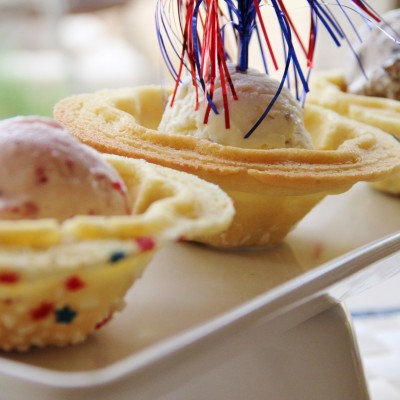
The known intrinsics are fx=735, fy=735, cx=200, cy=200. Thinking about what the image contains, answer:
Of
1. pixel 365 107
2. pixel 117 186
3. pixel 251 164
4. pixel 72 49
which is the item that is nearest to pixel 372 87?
pixel 365 107

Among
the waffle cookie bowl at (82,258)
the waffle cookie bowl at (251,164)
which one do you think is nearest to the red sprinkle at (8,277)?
the waffle cookie bowl at (82,258)

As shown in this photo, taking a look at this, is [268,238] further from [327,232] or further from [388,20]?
[388,20]

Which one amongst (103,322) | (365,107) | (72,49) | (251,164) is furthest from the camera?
(72,49)

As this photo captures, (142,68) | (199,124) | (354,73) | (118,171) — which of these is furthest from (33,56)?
(118,171)

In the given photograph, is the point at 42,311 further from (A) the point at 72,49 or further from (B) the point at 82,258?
(A) the point at 72,49

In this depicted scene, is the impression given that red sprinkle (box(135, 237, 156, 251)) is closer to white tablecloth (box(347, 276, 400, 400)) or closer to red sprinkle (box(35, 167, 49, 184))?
red sprinkle (box(35, 167, 49, 184))

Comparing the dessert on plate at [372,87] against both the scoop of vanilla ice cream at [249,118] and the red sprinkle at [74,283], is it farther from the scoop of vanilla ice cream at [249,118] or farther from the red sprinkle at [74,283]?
the red sprinkle at [74,283]
